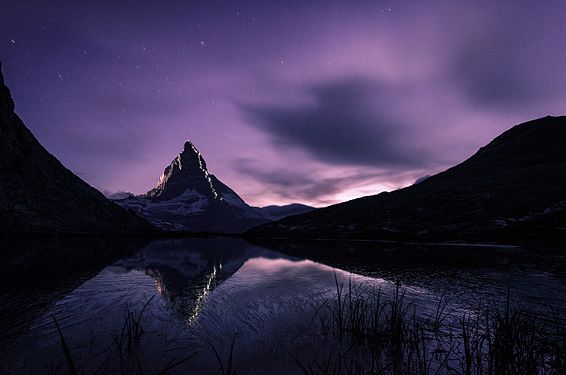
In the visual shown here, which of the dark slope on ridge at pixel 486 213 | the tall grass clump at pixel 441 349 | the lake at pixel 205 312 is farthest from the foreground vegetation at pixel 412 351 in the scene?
the dark slope on ridge at pixel 486 213

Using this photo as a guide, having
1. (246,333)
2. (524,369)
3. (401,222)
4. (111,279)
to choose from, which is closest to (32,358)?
(246,333)

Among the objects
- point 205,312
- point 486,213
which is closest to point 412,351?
point 205,312

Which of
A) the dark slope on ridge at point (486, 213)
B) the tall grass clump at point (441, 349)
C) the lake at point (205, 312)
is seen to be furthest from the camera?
the dark slope on ridge at point (486, 213)

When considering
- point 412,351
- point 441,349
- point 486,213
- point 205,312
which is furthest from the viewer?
point 486,213

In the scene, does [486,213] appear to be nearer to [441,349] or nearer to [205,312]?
[441,349]

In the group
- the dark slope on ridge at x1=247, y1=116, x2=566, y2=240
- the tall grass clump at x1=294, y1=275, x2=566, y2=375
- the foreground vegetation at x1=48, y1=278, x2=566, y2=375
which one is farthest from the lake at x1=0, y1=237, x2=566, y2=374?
the dark slope on ridge at x1=247, y1=116, x2=566, y2=240

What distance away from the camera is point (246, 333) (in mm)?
15602

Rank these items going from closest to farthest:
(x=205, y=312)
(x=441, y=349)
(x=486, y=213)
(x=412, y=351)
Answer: (x=412, y=351) < (x=441, y=349) < (x=205, y=312) < (x=486, y=213)

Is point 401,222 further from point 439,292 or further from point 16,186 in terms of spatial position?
point 16,186

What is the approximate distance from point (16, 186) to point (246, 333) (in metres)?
221

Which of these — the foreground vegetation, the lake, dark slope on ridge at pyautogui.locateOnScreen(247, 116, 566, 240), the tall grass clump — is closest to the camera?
the tall grass clump

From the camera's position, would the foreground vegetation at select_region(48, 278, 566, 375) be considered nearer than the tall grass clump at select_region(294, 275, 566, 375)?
No

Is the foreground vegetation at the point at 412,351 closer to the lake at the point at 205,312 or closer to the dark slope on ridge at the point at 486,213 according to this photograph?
the lake at the point at 205,312

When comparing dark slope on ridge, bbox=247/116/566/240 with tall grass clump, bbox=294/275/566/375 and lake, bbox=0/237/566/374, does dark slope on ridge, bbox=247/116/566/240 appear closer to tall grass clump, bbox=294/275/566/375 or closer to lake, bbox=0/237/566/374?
lake, bbox=0/237/566/374
